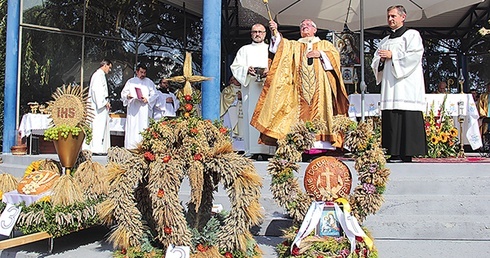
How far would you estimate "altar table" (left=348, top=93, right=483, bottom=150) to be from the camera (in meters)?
8.24

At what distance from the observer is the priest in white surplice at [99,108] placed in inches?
310

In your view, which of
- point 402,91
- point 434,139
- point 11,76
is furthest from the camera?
point 11,76

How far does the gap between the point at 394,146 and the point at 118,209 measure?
157 inches

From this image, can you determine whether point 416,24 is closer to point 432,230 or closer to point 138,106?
point 138,106

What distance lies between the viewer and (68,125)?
396 cm

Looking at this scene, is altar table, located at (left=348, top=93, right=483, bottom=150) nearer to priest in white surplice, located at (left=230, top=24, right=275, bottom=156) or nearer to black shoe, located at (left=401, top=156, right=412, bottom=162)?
priest in white surplice, located at (left=230, top=24, right=275, bottom=156)

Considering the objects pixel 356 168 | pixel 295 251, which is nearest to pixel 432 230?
pixel 356 168

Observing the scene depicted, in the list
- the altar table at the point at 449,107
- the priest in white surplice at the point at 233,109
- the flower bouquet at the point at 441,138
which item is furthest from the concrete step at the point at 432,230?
the priest in white surplice at the point at 233,109

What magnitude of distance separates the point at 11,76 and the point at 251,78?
5.32 meters

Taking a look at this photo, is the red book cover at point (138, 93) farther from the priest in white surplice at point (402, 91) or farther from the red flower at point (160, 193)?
the red flower at point (160, 193)

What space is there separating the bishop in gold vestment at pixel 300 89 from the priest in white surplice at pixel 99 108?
324 centimetres

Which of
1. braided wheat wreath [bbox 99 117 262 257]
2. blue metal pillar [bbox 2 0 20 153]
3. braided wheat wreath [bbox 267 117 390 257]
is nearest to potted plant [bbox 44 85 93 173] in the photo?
braided wheat wreath [bbox 99 117 262 257]

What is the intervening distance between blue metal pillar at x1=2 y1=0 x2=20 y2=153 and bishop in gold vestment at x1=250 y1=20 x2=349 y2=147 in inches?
216

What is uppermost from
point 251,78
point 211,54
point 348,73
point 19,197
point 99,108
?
point 348,73
